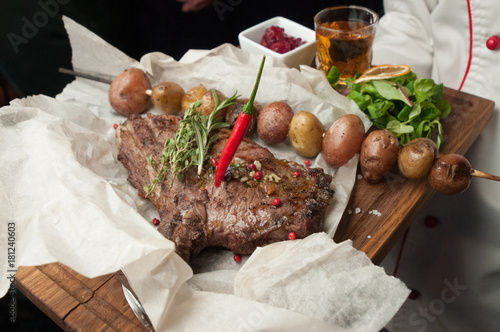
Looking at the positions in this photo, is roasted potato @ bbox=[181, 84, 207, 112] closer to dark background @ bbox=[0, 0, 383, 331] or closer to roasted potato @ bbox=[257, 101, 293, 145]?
roasted potato @ bbox=[257, 101, 293, 145]

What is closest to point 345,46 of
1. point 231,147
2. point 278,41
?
point 278,41

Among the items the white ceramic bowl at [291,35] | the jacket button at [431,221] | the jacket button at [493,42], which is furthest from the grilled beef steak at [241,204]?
the jacket button at [493,42]

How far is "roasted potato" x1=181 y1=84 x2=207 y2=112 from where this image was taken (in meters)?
2.41

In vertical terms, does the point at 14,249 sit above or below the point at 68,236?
below

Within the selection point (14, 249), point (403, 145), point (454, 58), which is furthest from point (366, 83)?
point (14, 249)

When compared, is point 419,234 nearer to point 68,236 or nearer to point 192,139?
point 192,139

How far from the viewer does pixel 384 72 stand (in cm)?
230

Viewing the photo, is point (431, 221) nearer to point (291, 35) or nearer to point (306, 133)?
point (306, 133)

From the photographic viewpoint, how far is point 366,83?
230 centimetres

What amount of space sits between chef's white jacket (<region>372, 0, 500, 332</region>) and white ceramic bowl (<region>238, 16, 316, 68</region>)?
0.47 meters

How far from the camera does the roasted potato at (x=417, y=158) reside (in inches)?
74.2

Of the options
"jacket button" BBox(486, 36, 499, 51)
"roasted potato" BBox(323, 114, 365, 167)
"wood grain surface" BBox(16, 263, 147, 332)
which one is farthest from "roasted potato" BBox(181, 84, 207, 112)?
"jacket button" BBox(486, 36, 499, 51)

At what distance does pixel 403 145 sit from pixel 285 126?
1.91 feet

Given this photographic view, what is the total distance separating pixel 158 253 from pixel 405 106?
1.37m
